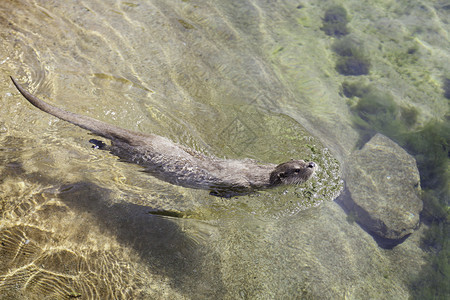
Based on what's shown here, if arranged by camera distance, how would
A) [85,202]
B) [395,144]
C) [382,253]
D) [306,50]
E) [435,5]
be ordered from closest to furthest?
[85,202] → [382,253] → [395,144] → [306,50] → [435,5]

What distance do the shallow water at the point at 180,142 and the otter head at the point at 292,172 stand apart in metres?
0.41

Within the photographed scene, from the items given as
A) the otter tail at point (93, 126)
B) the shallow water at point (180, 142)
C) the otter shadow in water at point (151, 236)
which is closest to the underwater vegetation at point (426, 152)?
the shallow water at point (180, 142)

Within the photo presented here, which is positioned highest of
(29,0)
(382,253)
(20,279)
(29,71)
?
(29,0)

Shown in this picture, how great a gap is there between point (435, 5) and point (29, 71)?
9199 millimetres

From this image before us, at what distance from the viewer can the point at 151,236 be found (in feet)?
9.01

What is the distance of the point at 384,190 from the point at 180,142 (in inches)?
118

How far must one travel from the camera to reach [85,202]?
279 centimetres

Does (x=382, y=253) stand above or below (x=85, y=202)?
below

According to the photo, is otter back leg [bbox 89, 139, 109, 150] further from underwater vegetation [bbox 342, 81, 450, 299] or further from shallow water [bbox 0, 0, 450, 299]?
underwater vegetation [bbox 342, 81, 450, 299]

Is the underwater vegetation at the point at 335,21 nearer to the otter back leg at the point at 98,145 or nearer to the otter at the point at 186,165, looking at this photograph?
the otter at the point at 186,165

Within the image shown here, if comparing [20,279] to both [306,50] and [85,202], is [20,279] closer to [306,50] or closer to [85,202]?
[85,202]

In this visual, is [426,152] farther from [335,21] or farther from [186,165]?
[186,165]

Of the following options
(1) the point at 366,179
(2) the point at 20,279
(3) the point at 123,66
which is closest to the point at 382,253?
(1) the point at 366,179

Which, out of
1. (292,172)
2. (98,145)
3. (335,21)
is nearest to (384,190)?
(292,172)
